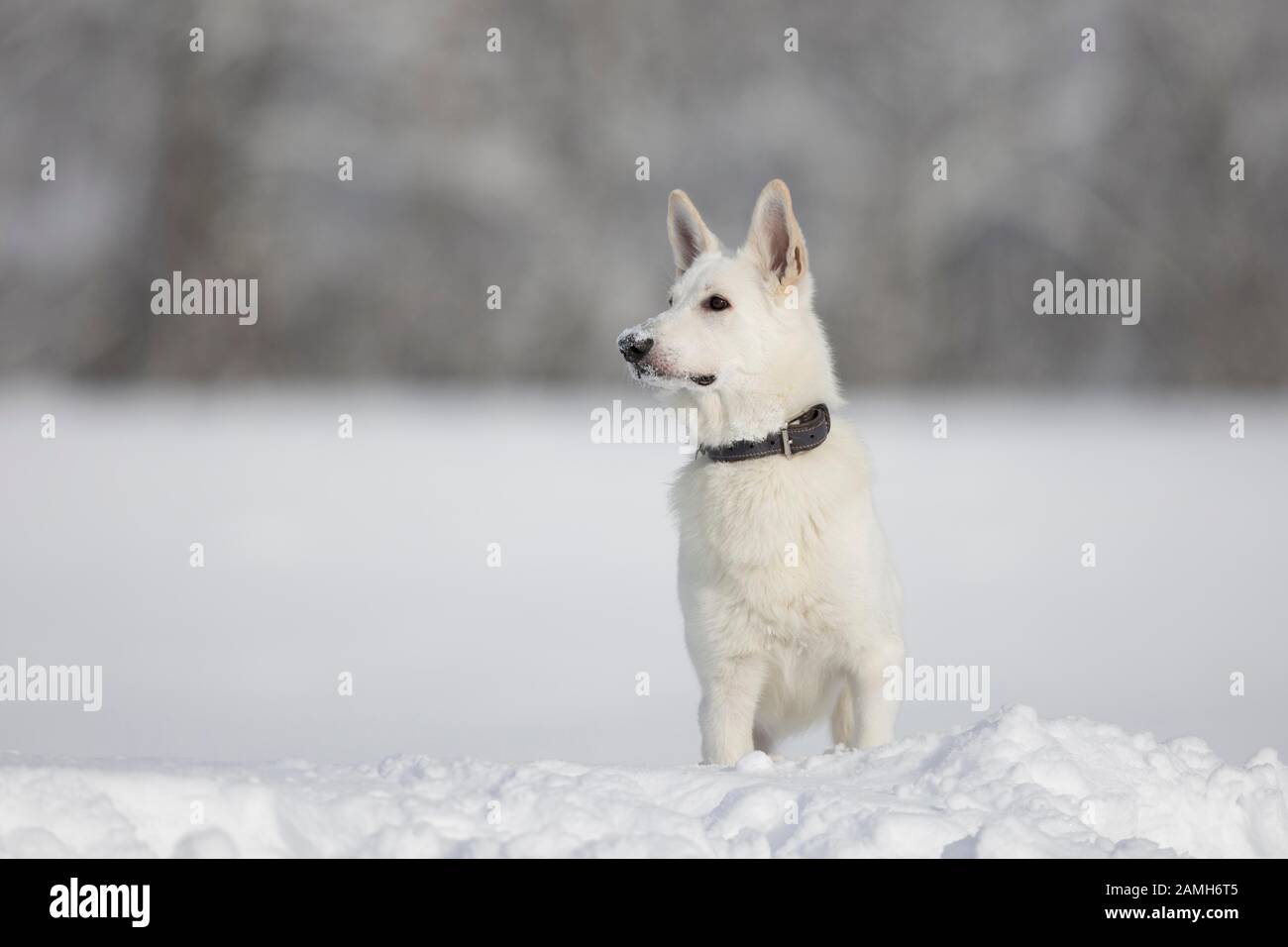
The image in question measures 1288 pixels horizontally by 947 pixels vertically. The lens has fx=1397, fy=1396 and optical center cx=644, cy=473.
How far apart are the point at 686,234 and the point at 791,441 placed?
0.97 metres

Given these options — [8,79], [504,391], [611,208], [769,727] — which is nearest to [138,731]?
[769,727]

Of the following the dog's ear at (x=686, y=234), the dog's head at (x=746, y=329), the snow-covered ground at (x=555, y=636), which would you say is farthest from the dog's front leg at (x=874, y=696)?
the dog's ear at (x=686, y=234)

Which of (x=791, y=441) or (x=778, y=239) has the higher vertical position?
(x=778, y=239)

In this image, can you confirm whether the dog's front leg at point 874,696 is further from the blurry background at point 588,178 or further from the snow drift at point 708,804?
the blurry background at point 588,178

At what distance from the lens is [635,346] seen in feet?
13.2

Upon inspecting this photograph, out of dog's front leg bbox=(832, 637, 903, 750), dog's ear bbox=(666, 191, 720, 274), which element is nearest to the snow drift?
dog's front leg bbox=(832, 637, 903, 750)

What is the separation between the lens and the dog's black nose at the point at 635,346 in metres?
4.01

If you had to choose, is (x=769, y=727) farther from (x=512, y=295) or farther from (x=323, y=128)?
(x=323, y=128)

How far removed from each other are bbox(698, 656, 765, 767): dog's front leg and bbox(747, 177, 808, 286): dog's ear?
1.15 meters

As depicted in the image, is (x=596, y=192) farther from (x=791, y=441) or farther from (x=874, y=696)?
(x=874, y=696)

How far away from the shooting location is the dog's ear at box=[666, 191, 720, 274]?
4539 millimetres

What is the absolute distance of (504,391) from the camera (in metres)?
22.7

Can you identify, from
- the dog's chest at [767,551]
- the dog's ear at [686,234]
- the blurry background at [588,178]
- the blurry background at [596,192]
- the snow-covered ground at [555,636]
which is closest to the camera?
the snow-covered ground at [555,636]

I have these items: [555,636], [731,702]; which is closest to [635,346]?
[731,702]
